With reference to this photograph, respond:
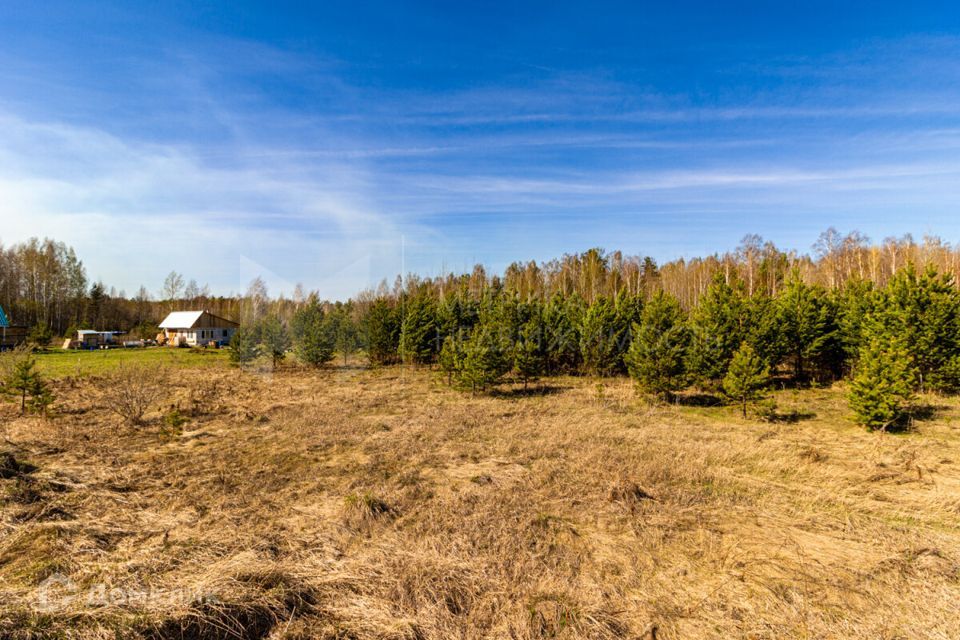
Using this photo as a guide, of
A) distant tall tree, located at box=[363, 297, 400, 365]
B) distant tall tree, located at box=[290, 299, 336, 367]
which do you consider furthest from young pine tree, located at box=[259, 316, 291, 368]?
distant tall tree, located at box=[363, 297, 400, 365]

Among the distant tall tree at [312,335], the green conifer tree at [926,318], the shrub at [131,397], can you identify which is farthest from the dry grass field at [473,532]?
the distant tall tree at [312,335]

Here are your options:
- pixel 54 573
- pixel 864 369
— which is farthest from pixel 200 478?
pixel 864 369

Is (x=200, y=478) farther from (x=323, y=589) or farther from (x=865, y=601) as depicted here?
(x=865, y=601)

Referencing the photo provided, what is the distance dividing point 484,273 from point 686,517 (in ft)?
257

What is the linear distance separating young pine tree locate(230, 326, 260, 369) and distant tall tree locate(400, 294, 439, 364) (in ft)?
48.3

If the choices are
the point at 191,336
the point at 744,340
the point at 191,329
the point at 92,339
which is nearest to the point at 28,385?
the point at 744,340

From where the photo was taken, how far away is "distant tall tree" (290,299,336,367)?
134 ft

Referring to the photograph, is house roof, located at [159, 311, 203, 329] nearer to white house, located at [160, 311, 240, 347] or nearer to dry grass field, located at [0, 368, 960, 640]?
white house, located at [160, 311, 240, 347]

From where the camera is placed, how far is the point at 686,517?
10.2m

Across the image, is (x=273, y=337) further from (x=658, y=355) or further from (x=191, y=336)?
(x=658, y=355)

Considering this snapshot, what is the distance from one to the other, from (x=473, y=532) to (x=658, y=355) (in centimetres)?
1974

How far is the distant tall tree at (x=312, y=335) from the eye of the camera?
40938mm

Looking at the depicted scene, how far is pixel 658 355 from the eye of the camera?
25406 millimetres

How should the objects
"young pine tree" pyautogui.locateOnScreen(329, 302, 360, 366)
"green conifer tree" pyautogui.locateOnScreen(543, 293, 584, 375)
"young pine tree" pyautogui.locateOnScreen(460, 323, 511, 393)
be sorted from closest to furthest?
"young pine tree" pyautogui.locateOnScreen(460, 323, 511, 393) → "green conifer tree" pyautogui.locateOnScreen(543, 293, 584, 375) → "young pine tree" pyautogui.locateOnScreen(329, 302, 360, 366)
